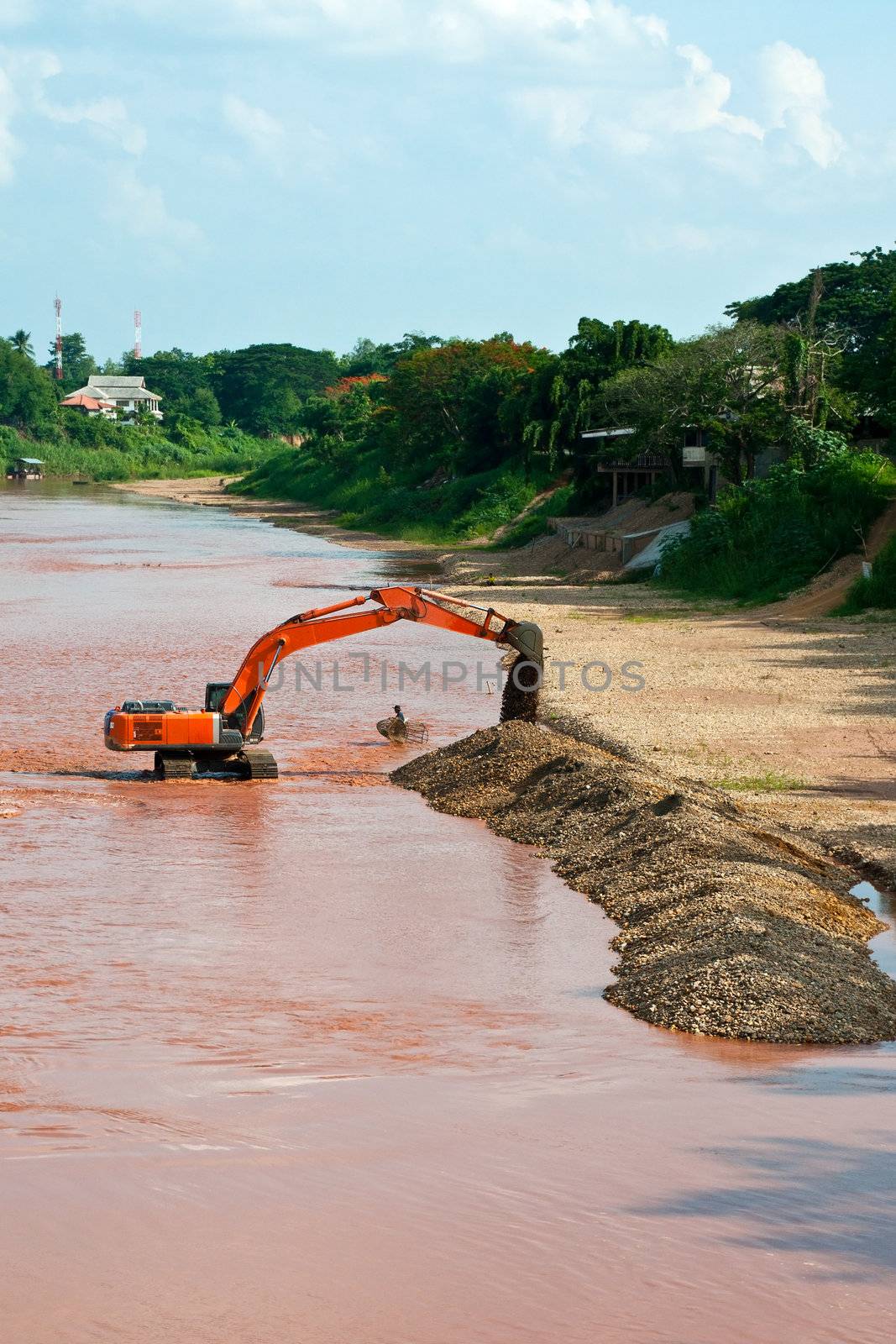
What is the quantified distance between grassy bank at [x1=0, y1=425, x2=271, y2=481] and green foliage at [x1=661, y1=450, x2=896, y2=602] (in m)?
98.9

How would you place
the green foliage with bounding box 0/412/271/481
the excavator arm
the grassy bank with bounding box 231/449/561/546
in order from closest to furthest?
the excavator arm, the grassy bank with bounding box 231/449/561/546, the green foliage with bounding box 0/412/271/481

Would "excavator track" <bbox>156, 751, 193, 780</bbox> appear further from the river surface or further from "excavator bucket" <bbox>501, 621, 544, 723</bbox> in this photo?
"excavator bucket" <bbox>501, 621, 544, 723</bbox>

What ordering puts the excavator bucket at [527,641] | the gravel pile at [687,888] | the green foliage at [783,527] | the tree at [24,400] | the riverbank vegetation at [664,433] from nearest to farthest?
the gravel pile at [687,888], the excavator bucket at [527,641], the green foliage at [783,527], the riverbank vegetation at [664,433], the tree at [24,400]

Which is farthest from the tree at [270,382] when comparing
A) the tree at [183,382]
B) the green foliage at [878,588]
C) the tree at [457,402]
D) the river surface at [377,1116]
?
the river surface at [377,1116]

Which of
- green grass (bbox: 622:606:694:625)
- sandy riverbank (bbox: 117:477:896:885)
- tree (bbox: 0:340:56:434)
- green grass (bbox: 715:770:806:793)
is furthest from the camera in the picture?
tree (bbox: 0:340:56:434)

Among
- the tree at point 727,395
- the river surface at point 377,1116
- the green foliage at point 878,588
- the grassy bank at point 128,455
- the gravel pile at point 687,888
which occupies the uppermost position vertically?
the grassy bank at point 128,455

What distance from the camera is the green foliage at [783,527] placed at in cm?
3409

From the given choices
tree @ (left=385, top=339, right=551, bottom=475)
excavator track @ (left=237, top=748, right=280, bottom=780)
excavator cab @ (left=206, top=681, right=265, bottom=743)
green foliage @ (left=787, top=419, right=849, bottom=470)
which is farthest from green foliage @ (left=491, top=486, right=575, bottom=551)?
excavator cab @ (left=206, top=681, right=265, bottom=743)

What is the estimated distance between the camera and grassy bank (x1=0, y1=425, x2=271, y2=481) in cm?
13425

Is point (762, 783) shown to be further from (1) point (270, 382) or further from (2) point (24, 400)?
(1) point (270, 382)

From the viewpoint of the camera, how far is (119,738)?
16969 millimetres

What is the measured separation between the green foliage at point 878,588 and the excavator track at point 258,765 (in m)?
15.7

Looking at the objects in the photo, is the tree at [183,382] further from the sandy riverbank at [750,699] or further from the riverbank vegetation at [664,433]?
the sandy riverbank at [750,699]

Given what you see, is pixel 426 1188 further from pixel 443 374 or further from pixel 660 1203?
pixel 443 374
